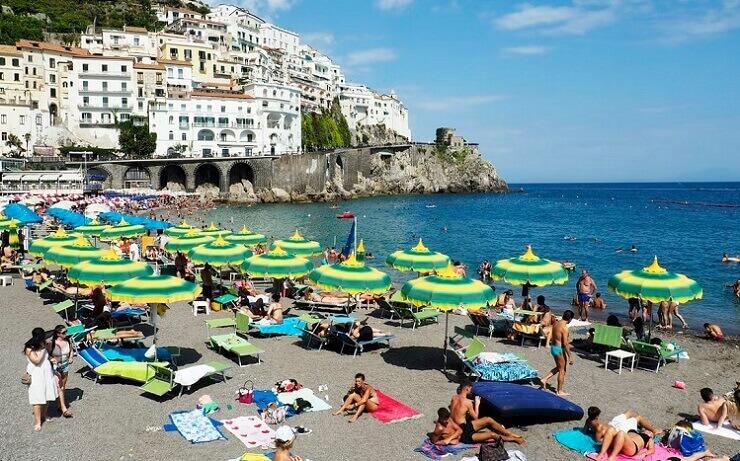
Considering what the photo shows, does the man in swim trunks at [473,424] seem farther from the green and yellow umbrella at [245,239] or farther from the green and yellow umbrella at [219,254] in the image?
the green and yellow umbrella at [245,239]

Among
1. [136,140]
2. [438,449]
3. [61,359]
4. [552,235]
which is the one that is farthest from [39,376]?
[136,140]

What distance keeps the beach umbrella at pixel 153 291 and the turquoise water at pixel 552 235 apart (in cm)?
1532

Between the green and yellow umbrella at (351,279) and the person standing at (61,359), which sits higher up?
the green and yellow umbrella at (351,279)

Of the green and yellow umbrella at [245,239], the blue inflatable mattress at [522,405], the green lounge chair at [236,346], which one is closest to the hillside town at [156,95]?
the green and yellow umbrella at [245,239]

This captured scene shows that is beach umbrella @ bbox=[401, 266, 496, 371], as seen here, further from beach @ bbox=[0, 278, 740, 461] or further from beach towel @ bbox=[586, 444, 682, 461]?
beach towel @ bbox=[586, 444, 682, 461]

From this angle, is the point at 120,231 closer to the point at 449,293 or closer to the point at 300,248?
the point at 300,248

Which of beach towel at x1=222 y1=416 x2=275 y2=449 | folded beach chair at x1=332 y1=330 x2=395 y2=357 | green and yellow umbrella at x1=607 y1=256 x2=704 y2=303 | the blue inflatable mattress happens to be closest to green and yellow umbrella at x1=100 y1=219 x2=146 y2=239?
folded beach chair at x1=332 y1=330 x2=395 y2=357

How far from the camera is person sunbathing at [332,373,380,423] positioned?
31.7 feet

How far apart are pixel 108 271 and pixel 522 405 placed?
9.01 m

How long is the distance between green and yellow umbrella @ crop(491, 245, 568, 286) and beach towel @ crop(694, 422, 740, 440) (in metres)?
5.40

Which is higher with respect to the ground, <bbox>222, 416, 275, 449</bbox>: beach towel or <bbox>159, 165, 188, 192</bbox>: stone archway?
<bbox>159, 165, 188, 192</bbox>: stone archway

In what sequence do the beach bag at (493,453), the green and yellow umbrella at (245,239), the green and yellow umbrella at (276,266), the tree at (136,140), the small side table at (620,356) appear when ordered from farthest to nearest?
the tree at (136,140), the green and yellow umbrella at (245,239), the green and yellow umbrella at (276,266), the small side table at (620,356), the beach bag at (493,453)

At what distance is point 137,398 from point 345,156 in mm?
91301

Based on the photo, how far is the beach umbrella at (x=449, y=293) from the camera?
1070 cm
